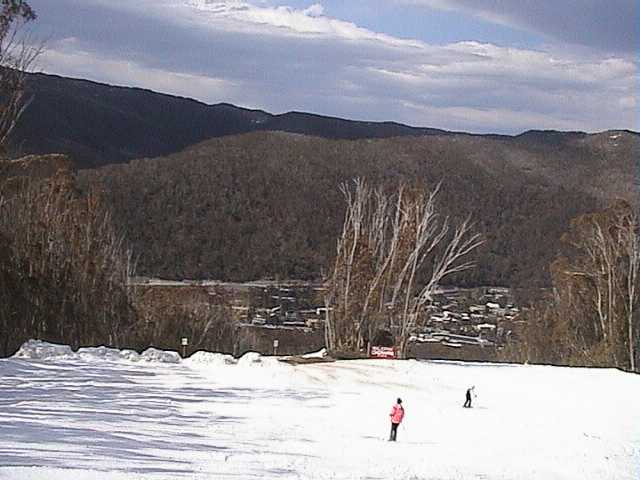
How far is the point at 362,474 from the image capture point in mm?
11188

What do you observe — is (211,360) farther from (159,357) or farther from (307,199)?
(307,199)

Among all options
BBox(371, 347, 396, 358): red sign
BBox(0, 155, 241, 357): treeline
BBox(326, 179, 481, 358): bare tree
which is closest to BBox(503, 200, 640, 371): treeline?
BBox(326, 179, 481, 358): bare tree

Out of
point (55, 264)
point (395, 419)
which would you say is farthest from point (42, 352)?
point (395, 419)

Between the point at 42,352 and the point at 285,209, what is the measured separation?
86.7 feet

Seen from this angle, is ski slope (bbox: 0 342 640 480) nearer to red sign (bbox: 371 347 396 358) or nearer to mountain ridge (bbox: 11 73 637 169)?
red sign (bbox: 371 347 396 358)

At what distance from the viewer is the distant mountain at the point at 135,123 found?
5488 cm

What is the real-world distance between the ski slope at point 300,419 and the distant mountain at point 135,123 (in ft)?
93.8

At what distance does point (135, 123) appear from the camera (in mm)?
71375

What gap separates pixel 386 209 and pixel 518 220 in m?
18.2

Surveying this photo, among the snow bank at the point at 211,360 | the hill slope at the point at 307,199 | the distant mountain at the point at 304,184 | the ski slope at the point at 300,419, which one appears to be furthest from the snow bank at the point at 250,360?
the hill slope at the point at 307,199

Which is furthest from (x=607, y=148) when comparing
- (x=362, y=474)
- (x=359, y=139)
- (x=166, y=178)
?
(x=362, y=474)

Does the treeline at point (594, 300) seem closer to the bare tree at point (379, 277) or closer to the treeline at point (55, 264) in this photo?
the bare tree at point (379, 277)

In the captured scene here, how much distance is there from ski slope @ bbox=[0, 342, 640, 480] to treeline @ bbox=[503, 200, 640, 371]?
7126mm

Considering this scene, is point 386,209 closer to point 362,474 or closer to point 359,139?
point 362,474
